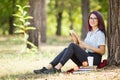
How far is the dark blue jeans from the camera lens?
9586 millimetres

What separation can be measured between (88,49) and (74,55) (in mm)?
397

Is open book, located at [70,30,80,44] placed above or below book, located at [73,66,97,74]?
above

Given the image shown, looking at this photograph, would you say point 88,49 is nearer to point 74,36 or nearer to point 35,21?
point 74,36

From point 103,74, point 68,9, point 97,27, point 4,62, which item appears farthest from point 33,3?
point 68,9

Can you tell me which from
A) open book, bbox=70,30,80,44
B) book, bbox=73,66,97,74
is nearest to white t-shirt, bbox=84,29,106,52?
open book, bbox=70,30,80,44

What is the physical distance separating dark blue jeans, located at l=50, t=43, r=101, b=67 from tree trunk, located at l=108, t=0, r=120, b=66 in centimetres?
33

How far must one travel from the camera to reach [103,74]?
8.99 meters

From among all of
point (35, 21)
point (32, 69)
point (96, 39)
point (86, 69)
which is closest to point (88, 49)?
point (96, 39)

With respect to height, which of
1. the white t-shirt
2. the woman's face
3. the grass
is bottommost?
the grass

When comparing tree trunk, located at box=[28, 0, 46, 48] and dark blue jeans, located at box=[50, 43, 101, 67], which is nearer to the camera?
dark blue jeans, located at box=[50, 43, 101, 67]

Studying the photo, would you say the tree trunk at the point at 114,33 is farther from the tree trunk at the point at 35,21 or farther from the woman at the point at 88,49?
the tree trunk at the point at 35,21

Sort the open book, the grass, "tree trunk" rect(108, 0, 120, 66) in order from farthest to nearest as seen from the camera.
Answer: "tree trunk" rect(108, 0, 120, 66) → the open book → the grass

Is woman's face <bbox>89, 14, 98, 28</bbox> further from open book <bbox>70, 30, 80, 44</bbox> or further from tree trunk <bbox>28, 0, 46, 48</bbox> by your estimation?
tree trunk <bbox>28, 0, 46, 48</bbox>

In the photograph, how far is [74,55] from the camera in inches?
390
